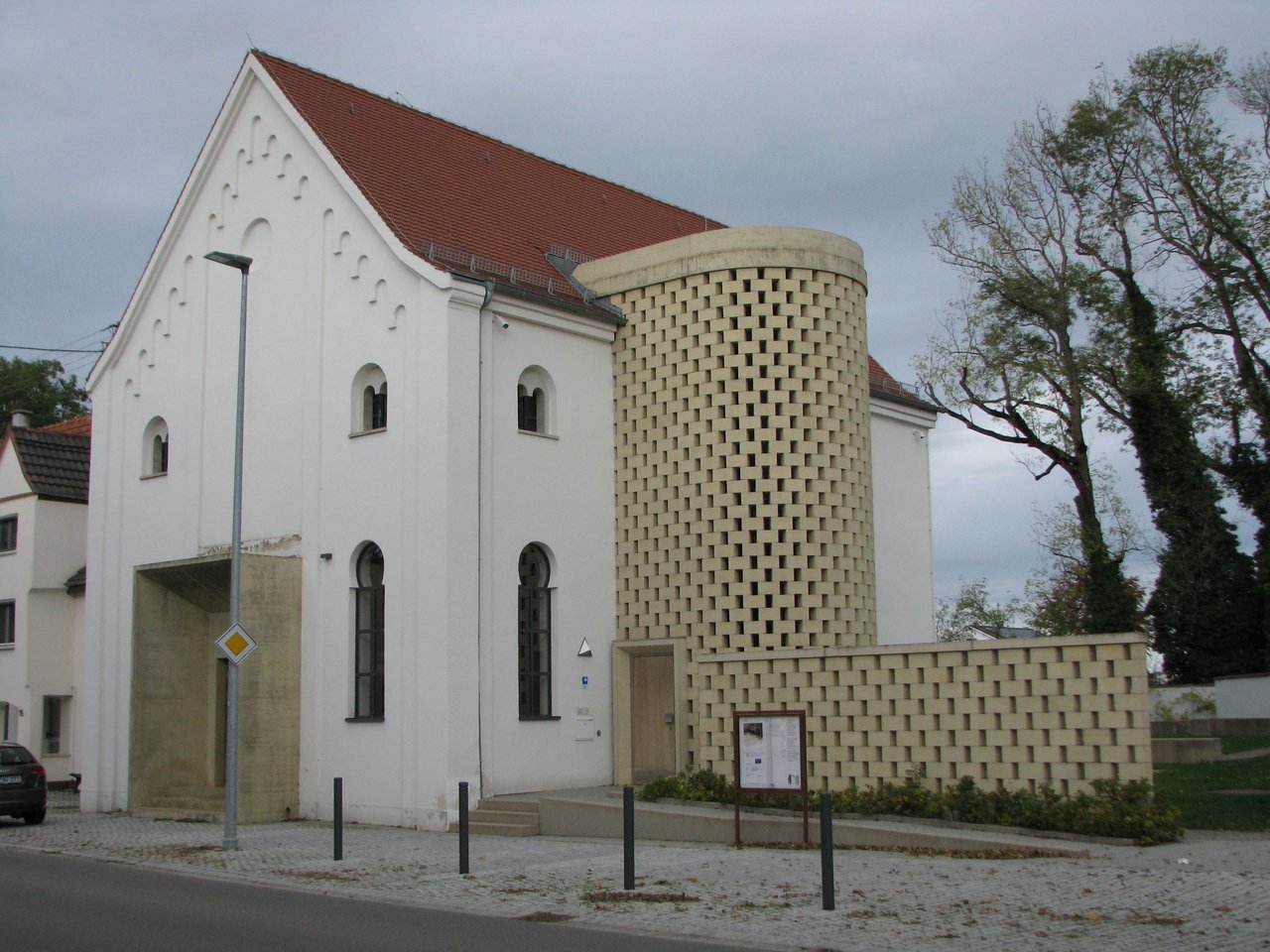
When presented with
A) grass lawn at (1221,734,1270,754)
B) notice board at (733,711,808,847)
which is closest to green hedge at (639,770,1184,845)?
notice board at (733,711,808,847)

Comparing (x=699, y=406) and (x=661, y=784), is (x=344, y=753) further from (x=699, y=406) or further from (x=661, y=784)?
(x=699, y=406)

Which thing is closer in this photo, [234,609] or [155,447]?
[234,609]

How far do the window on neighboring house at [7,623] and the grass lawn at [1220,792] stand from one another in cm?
2623

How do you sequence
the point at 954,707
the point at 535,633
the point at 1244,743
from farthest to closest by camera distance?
the point at 1244,743 < the point at 535,633 < the point at 954,707

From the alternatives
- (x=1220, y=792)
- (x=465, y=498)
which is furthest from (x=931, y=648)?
(x=465, y=498)

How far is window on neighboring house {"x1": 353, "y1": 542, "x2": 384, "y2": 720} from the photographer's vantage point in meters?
21.9

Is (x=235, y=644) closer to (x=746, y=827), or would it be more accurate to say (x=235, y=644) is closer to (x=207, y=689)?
(x=746, y=827)

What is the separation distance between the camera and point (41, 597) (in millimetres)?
32406

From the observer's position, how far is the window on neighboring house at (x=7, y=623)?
1288 inches

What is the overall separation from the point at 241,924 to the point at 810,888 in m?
5.23

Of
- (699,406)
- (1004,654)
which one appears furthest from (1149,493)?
(1004,654)

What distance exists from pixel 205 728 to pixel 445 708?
7.47m

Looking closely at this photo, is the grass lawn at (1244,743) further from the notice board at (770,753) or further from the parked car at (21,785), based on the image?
the parked car at (21,785)

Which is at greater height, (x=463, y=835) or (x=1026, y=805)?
(x=1026, y=805)
